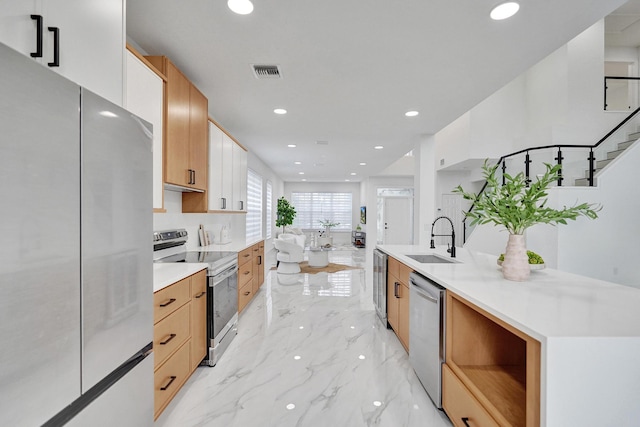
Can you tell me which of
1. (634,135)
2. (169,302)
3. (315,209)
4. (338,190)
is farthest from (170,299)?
(338,190)

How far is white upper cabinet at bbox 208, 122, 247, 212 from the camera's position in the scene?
10.4ft

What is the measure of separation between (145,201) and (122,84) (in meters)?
0.63

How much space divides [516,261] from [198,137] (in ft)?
8.98

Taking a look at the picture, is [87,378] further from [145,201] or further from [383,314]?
[383,314]

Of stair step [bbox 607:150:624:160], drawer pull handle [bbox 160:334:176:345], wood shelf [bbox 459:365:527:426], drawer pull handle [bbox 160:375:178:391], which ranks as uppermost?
stair step [bbox 607:150:624:160]

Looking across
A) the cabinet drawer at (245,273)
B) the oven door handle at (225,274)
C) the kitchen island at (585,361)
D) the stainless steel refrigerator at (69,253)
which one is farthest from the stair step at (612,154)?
the stainless steel refrigerator at (69,253)

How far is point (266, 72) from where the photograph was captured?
8.19ft

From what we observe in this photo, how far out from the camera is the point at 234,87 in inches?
111

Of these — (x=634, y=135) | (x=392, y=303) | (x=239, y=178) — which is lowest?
(x=392, y=303)

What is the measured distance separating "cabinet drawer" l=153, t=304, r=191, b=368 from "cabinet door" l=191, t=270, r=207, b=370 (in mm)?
96

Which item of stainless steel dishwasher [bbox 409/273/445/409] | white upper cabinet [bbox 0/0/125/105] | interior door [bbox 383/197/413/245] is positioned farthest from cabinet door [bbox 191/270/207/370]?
interior door [bbox 383/197/413/245]

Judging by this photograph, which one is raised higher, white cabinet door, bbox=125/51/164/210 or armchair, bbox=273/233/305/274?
white cabinet door, bbox=125/51/164/210

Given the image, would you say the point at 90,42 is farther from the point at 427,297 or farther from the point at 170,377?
the point at 427,297

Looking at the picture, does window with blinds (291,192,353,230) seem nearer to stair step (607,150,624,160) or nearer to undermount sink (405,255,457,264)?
stair step (607,150,624,160)
